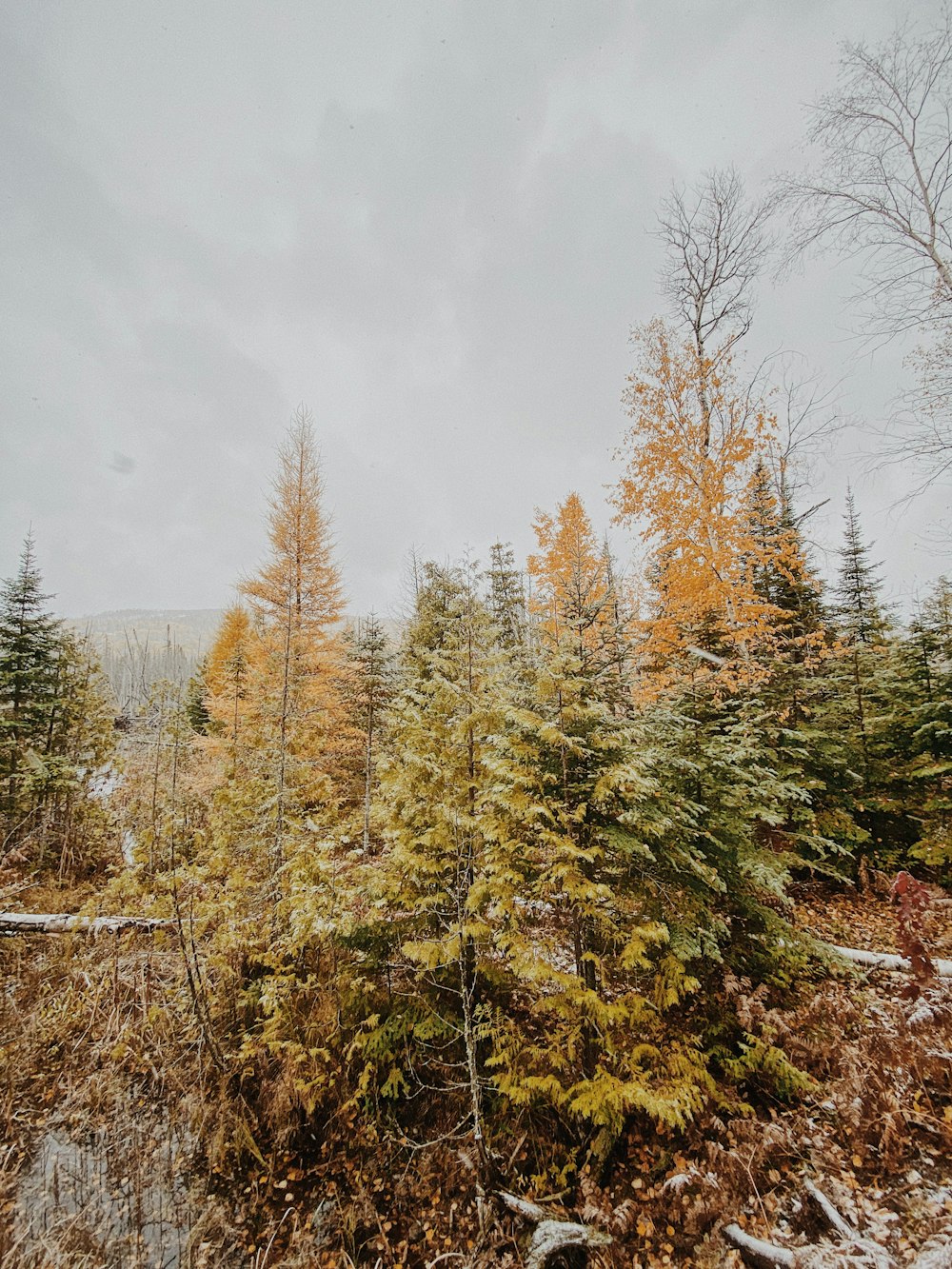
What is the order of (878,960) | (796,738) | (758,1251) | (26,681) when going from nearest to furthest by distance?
(758,1251), (878,960), (796,738), (26,681)

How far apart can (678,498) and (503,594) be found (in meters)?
12.7

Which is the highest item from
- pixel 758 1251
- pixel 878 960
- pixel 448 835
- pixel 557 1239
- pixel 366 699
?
pixel 366 699

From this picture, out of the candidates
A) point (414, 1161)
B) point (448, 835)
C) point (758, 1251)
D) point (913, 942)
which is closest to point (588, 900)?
point (448, 835)

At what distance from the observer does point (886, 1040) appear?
5023 millimetres

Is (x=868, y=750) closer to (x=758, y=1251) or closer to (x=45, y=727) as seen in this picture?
(x=758, y=1251)

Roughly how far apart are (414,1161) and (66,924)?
6.77 metres

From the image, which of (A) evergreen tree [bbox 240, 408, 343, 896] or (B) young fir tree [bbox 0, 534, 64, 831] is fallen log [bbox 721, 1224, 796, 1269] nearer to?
(A) evergreen tree [bbox 240, 408, 343, 896]

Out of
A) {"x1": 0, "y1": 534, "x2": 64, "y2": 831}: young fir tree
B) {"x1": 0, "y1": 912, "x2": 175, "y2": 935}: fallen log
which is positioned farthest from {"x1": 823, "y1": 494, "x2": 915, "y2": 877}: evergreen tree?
{"x1": 0, "y1": 534, "x2": 64, "y2": 831}: young fir tree

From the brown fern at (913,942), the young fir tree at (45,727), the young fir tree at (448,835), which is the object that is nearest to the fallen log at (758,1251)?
the young fir tree at (448,835)

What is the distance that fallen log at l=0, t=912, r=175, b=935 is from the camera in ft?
25.3

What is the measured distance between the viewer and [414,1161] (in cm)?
564

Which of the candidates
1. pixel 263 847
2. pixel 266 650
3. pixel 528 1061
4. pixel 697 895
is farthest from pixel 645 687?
pixel 266 650

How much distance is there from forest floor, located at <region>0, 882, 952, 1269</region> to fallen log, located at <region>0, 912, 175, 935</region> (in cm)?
75

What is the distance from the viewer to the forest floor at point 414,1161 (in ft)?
13.6
